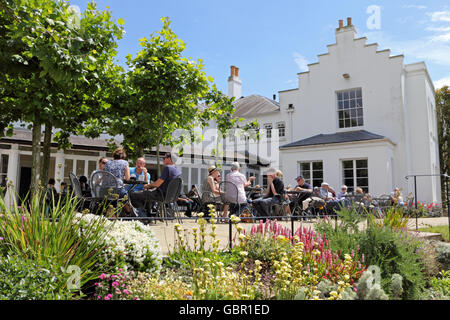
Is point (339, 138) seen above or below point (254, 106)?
below

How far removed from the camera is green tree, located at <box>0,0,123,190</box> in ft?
14.7

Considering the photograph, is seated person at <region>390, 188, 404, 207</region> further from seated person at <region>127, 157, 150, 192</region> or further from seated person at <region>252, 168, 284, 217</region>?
seated person at <region>127, 157, 150, 192</region>

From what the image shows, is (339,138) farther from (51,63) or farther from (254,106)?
(51,63)

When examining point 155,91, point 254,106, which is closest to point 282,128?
point 254,106

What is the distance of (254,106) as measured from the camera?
24.9 metres

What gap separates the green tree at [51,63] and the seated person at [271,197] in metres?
4.69

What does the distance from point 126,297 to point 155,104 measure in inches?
264

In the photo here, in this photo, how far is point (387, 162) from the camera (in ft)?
49.1

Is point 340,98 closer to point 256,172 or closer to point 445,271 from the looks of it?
point 256,172

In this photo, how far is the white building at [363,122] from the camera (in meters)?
15.7

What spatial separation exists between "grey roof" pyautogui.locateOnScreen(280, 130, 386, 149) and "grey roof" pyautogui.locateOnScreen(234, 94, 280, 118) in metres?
4.71

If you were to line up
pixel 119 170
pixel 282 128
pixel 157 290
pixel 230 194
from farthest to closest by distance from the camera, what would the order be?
pixel 282 128, pixel 230 194, pixel 119 170, pixel 157 290

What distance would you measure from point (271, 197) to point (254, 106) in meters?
17.2

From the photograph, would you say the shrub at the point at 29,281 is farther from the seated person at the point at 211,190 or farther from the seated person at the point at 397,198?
the seated person at the point at 397,198
